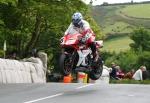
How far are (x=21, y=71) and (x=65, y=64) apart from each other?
1199 centimetres

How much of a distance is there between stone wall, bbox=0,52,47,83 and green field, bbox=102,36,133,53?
71.7 metres

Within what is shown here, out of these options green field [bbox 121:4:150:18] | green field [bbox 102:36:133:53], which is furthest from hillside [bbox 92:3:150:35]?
green field [bbox 102:36:133:53]

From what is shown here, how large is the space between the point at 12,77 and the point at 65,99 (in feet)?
45.5

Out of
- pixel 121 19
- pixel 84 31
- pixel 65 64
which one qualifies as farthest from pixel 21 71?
pixel 121 19

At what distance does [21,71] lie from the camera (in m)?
28.7

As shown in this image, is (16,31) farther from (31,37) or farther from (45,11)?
(31,37)

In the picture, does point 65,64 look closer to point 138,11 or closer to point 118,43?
point 118,43

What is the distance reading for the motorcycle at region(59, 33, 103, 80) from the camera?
17.0 metres

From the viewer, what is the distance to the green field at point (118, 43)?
105m

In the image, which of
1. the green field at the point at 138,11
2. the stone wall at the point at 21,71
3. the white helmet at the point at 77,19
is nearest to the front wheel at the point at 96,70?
the white helmet at the point at 77,19

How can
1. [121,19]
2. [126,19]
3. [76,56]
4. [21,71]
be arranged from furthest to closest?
[126,19] → [121,19] → [21,71] → [76,56]

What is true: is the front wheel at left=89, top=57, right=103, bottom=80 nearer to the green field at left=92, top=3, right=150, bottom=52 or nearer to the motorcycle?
the motorcycle

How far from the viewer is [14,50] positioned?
4934cm

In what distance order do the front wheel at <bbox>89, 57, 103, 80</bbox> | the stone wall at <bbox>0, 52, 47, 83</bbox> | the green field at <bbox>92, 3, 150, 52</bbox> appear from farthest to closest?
1. the green field at <bbox>92, 3, 150, 52</bbox>
2. the stone wall at <bbox>0, 52, 47, 83</bbox>
3. the front wheel at <bbox>89, 57, 103, 80</bbox>
